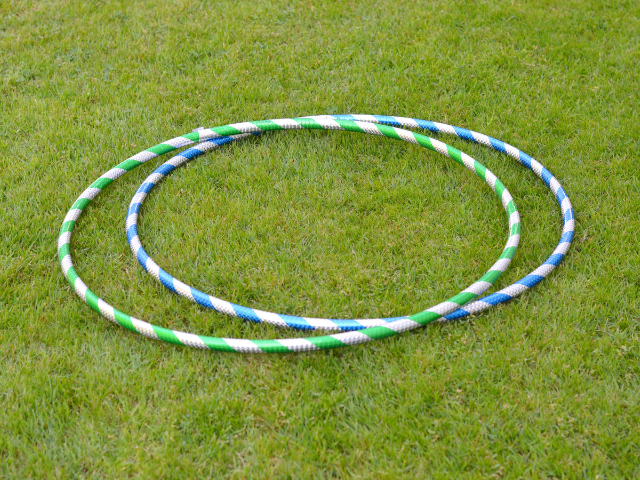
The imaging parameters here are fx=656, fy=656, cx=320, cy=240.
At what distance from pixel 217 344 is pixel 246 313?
0.90 ft

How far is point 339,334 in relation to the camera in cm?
360

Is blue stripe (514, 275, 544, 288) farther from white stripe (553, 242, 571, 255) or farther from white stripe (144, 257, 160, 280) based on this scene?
white stripe (144, 257, 160, 280)

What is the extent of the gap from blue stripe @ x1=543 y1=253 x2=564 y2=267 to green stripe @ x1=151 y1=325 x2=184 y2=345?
2247mm

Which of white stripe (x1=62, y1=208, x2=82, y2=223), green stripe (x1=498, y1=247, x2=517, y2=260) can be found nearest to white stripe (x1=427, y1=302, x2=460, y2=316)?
green stripe (x1=498, y1=247, x2=517, y2=260)

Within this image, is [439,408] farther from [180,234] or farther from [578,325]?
[180,234]

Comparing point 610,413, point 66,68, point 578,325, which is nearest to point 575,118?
point 578,325

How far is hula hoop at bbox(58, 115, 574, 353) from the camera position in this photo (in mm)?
3570

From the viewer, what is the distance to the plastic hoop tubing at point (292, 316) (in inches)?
146

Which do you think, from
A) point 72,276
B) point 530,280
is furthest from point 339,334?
point 72,276

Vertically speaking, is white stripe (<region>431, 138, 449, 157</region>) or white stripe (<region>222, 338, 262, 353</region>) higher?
white stripe (<region>431, 138, 449, 157</region>)

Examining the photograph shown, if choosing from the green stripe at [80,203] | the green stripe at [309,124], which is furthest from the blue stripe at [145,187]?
the green stripe at [309,124]

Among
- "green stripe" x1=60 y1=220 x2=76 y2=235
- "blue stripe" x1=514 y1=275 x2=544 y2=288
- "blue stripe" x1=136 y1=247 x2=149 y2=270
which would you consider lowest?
"blue stripe" x1=514 y1=275 x2=544 y2=288

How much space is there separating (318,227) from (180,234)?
3.05ft

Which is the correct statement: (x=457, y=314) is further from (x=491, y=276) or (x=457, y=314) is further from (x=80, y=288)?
(x=80, y=288)
